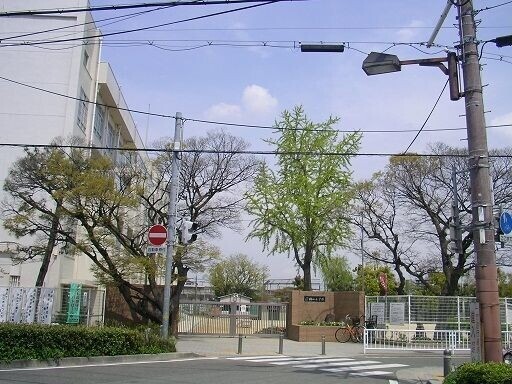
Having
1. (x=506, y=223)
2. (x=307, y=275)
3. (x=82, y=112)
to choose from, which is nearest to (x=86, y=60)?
(x=82, y=112)

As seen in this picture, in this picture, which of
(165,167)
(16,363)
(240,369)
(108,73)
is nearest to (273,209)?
(165,167)

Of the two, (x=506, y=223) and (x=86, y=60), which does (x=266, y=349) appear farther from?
(x=86, y=60)

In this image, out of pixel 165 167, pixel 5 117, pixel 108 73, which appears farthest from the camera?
pixel 108 73

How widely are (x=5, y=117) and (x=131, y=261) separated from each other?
496 inches

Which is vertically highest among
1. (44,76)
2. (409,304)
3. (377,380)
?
(44,76)

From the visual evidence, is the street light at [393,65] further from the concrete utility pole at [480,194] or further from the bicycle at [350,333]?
the bicycle at [350,333]

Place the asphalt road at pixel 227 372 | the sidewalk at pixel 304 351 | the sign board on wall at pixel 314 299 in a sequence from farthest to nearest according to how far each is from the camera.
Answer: the sign board on wall at pixel 314 299
the sidewalk at pixel 304 351
the asphalt road at pixel 227 372

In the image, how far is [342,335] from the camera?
28.4 m

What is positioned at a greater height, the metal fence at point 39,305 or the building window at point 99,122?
the building window at point 99,122

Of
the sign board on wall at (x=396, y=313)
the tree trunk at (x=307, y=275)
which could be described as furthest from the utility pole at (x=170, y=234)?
the tree trunk at (x=307, y=275)

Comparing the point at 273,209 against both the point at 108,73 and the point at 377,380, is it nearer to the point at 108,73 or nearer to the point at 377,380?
the point at 108,73

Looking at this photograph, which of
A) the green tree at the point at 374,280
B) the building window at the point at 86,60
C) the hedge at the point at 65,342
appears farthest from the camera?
the green tree at the point at 374,280

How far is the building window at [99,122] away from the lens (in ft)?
117

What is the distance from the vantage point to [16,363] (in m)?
13.5
